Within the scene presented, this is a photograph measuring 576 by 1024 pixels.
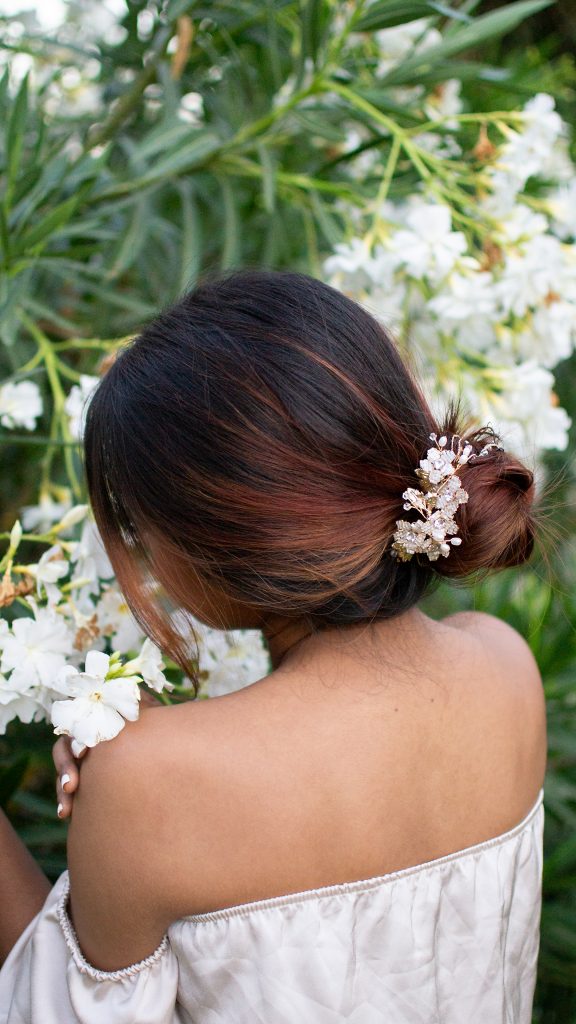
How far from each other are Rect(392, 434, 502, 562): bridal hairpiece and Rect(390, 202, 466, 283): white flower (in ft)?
1.79

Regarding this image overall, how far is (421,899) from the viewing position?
979 millimetres

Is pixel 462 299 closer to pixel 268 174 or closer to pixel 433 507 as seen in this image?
pixel 268 174

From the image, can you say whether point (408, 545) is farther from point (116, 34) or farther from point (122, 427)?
point (116, 34)

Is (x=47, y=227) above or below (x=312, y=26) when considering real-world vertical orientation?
below

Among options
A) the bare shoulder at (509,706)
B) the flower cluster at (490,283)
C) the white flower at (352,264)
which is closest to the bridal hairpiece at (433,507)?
the bare shoulder at (509,706)

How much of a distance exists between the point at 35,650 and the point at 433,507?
45 cm

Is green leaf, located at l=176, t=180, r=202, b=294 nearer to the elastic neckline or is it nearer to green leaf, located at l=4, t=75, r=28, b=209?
green leaf, located at l=4, t=75, r=28, b=209

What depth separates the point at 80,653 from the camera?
1098mm

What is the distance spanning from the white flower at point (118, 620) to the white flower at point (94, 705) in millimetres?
295

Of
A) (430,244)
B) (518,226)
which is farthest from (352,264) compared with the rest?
(518,226)

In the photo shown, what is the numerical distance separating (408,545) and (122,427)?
1.03 ft

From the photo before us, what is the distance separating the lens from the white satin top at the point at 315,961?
2.96 ft

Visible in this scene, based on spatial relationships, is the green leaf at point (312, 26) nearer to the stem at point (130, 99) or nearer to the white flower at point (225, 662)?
the stem at point (130, 99)

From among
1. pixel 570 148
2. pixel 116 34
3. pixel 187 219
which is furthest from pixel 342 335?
pixel 570 148
